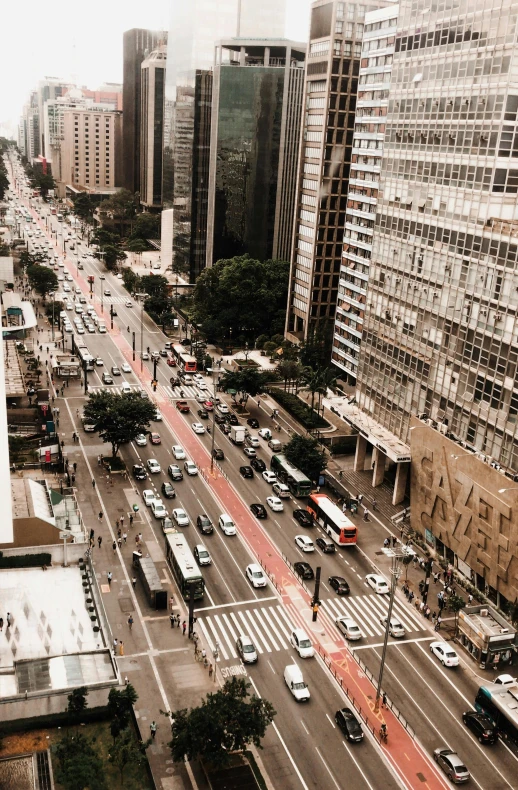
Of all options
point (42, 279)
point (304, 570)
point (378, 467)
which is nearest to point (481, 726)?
point (304, 570)

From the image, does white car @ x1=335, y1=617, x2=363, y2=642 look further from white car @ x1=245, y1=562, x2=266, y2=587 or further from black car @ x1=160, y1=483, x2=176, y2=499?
black car @ x1=160, y1=483, x2=176, y2=499

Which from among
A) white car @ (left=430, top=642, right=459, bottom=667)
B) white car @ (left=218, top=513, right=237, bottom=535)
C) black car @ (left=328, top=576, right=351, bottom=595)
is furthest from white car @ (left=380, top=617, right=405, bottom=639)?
white car @ (left=218, top=513, right=237, bottom=535)

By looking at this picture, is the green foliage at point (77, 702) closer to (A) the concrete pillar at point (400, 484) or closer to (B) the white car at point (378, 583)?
(B) the white car at point (378, 583)

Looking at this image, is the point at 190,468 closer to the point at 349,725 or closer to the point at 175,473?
the point at 175,473

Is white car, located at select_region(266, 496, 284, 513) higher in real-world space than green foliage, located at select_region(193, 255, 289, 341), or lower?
lower

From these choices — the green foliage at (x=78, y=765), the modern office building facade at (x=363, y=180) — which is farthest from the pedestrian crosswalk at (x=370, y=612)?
the modern office building facade at (x=363, y=180)

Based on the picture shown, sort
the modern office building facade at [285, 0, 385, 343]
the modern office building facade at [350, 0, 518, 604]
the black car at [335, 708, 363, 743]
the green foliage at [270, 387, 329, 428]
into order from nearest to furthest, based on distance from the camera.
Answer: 1. the black car at [335, 708, 363, 743]
2. the modern office building facade at [350, 0, 518, 604]
3. the green foliage at [270, 387, 329, 428]
4. the modern office building facade at [285, 0, 385, 343]
